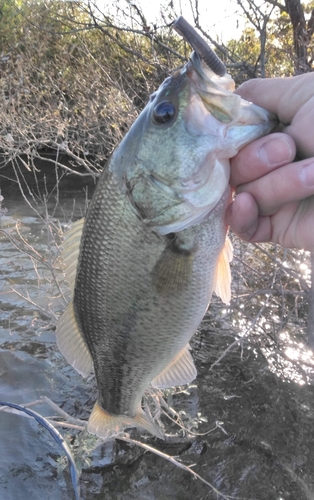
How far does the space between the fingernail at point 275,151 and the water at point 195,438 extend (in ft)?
9.16

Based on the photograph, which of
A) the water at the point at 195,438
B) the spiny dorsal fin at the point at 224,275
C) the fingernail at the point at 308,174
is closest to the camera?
the fingernail at the point at 308,174

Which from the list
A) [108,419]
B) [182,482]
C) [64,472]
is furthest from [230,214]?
[64,472]

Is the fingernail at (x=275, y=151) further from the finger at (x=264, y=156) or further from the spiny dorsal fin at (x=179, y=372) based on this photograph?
the spiny dorsal fin at (x=179, y=372)

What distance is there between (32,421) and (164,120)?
386 centimetres

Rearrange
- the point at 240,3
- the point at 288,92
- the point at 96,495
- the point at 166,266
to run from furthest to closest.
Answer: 1. the point at 240,3
2. the point at 96,495
3. the point at 166,266
4. the point at 288,92

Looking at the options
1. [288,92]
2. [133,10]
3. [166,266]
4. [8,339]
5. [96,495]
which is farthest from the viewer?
[8,339]

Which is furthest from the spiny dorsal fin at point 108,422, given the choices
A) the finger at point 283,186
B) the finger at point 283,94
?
the finger at point 283,94

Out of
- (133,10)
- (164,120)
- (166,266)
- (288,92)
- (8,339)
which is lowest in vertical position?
(8,339)

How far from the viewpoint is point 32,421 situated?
14.4 feet

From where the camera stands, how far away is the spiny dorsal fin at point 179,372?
1961 millimetres

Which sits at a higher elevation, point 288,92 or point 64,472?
point 288,92

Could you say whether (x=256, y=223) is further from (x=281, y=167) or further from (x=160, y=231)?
(x=160, y=231)

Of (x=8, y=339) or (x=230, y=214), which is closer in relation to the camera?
(x=230, y=214)

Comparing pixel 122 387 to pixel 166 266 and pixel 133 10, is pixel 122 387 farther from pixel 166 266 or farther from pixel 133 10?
pixel 133 10
